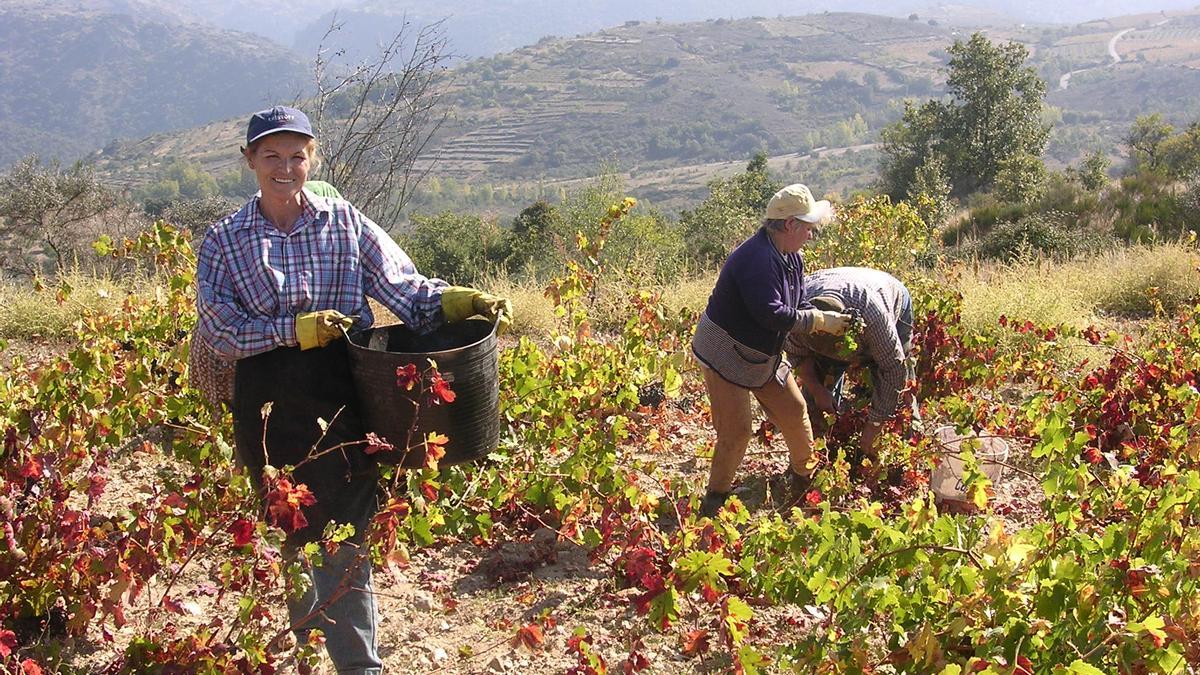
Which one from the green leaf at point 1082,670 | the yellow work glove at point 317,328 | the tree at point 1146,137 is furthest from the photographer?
the tree at point 1146,137

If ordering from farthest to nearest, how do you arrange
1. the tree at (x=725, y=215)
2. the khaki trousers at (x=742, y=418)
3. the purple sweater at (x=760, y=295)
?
the tree at (x=725, y=215), the khaki trousers at (x=742, y=418), the purple sweater at (x=760, y=295)

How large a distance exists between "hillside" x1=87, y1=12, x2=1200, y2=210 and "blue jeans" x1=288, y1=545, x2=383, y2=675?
257 feet

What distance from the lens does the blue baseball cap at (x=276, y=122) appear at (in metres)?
2.30

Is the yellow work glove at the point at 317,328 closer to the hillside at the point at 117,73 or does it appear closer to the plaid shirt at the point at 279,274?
the plaid shirt at the point at 279,274

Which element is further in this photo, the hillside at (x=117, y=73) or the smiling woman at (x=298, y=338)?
the hillside at (x=117, y=73)

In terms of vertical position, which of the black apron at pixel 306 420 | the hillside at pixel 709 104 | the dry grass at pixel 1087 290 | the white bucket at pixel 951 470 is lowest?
the hillside at pixel 709 104

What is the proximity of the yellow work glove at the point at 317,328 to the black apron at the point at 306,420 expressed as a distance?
0.12 meters

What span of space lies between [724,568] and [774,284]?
1.44 metres

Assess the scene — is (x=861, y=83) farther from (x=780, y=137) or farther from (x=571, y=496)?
(x=571, y=496)

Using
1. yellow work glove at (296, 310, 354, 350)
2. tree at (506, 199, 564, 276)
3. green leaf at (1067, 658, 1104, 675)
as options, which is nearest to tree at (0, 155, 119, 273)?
tree at (506, 199, 564, 276)

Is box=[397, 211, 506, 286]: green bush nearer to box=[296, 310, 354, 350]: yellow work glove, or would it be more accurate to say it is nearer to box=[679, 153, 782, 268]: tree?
box=[679, 153, 782, 268]: tree

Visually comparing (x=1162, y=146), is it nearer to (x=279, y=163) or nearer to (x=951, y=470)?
(x=951, y=470)

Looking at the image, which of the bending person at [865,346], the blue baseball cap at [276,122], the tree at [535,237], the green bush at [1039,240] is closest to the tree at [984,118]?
the tree at [535,237]

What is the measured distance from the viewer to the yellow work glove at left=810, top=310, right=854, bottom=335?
341 centimetres
